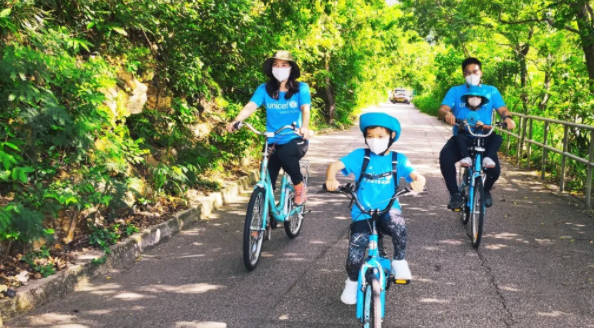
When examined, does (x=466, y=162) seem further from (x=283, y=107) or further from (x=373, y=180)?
(x=373, y=180)

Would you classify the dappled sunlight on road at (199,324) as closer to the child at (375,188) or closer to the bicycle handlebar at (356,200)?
the child at (375,188)

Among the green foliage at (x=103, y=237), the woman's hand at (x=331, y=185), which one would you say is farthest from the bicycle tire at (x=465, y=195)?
the green foliage at (x=103, y=237)

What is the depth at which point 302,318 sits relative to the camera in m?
4.21

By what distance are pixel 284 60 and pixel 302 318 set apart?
2.75m

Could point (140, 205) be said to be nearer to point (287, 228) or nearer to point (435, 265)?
point (287, 228)

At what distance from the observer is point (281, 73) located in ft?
19.1

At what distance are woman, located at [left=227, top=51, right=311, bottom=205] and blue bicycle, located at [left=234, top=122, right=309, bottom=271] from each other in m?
0.16

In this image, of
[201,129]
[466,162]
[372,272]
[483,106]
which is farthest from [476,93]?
[201,129]

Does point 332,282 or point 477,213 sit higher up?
point 477,213

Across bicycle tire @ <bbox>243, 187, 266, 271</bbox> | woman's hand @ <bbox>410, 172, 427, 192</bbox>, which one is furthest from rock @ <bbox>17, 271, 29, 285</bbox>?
woman's hand @ <bbox>410, 172, 427, 192</bbox>

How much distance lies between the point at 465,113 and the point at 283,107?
2359 millimetres

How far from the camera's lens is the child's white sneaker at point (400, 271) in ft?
12.9

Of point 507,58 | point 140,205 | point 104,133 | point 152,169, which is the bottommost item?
point 140,205

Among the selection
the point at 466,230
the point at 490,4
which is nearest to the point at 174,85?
the point at 466,230
